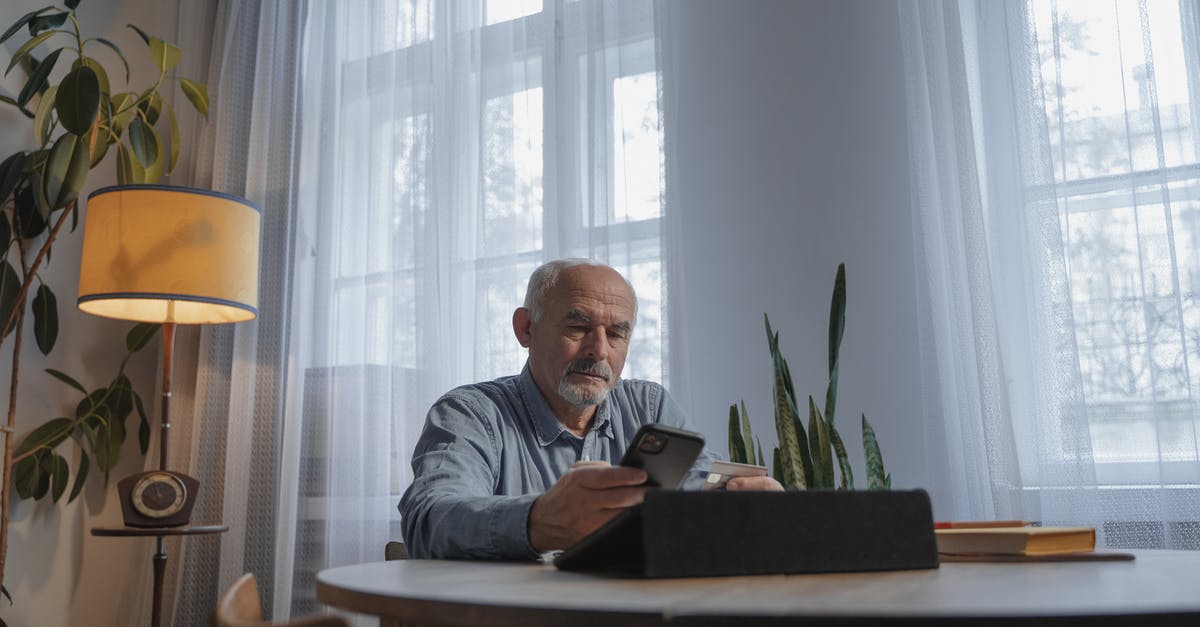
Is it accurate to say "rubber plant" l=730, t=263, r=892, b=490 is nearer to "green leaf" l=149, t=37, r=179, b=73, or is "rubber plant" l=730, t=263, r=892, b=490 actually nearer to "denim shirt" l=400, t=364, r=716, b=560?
"denim shirt" l=400, t=364, r=716, b=560

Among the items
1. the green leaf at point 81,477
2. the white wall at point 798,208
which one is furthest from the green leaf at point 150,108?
the white wall at point 798,208

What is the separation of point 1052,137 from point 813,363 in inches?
30.3

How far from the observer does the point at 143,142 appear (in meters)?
3.36

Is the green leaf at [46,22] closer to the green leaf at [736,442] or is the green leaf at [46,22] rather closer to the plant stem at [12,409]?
the plant stem at [12,409]

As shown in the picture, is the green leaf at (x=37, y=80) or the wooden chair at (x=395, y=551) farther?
the green leaf at (x=37, y=80)

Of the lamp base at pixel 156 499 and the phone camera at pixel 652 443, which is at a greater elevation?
the phone camera at pixel 652 443

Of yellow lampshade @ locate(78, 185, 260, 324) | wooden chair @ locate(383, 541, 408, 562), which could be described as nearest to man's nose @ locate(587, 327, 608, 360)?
wooden chair @ locate(383, 541, 408, 562)

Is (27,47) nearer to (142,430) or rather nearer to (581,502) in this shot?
(142,430)

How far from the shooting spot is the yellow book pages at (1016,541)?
114 cm

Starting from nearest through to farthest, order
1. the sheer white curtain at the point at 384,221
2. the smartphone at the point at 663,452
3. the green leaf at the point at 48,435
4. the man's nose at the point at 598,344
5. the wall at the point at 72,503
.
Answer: the smartphone at the point at 663,452 → the man's nose at the point at 598,344 → the sheer white curtain at the point at 384,221 → the green leaf at the point at 48,435 → the wall at the point at 72,503

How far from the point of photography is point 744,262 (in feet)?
8.94

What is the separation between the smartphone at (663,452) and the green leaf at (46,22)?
9.54ft

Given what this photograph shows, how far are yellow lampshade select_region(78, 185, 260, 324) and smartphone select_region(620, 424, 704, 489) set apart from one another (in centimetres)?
210

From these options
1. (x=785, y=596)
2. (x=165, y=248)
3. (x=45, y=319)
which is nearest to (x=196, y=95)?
(x=165, y=248)
